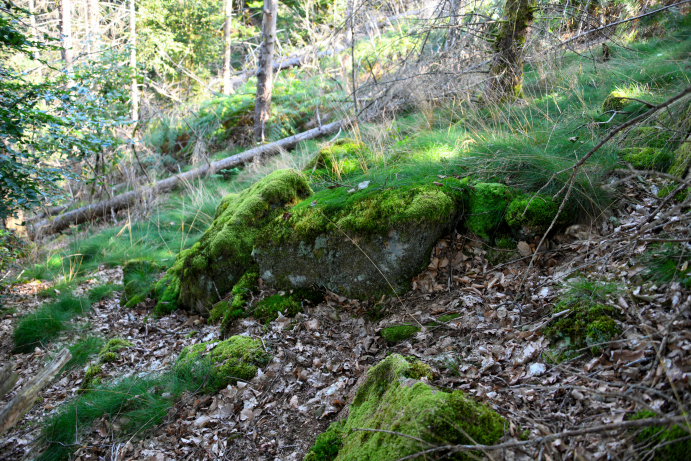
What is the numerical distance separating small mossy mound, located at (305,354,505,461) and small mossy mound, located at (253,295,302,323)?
158 cm

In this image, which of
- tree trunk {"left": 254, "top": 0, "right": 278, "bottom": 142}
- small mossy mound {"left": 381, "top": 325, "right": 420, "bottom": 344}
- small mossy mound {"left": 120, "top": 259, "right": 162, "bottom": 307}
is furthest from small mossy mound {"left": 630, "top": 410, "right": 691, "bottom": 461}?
tree trunk {"left": 254, "top": 0, "right": 278, "bottom": 142}

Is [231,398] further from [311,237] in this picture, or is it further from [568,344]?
[568,344]

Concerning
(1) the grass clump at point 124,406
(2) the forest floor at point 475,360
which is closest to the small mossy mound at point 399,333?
(2) the forest floor at point 475,360

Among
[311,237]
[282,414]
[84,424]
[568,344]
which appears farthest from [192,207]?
[568,344]

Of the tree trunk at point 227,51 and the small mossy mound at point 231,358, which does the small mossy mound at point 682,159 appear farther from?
the tree trunk at point 227,51

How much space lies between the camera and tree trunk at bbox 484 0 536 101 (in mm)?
5691

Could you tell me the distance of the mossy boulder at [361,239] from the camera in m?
3.74

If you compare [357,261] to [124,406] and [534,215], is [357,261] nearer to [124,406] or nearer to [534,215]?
[534,215]

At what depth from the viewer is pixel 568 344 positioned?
240 cm

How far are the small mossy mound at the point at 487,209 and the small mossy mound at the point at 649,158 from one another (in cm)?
112

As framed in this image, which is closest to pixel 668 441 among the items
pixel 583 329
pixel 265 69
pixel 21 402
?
A: pixel 583 329

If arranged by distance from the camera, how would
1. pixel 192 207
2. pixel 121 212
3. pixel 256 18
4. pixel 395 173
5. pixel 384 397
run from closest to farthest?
1. pixel 384 397
2. pixel 395 173
3. pixel 192 207
4. pixel 121 212
5. pixel 256 18

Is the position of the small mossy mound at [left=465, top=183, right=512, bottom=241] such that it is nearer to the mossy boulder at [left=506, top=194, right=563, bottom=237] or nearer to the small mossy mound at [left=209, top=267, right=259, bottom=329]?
the mossy boulder at [left=506, top=194, right=563, bottom=237]

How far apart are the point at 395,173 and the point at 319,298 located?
65.3 inches
